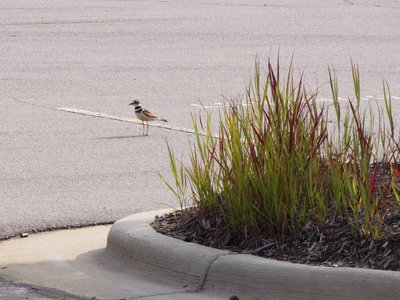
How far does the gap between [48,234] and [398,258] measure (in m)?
2.75

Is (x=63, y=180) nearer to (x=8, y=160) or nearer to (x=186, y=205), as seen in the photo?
(x=8, y=160)

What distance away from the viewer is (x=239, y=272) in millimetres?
6105

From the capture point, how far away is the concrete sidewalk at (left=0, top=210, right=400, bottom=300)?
18.9 feet

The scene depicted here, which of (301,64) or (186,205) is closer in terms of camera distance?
(186,205)

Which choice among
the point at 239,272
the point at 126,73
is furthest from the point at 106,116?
the point at 239,272

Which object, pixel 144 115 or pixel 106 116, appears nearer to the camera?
pixel 144 115

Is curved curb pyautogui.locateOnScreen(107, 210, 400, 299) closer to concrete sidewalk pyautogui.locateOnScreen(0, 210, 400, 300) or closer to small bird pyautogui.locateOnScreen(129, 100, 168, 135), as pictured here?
concrete sidewalk pyautogui.locateOnScreen(0, 210, 400, 300)

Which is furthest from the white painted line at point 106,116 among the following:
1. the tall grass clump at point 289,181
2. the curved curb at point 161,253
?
the tall grass clump at point 289,181

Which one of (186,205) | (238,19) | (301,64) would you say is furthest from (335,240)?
(238,19)

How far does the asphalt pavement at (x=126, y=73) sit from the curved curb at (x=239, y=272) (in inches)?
55.4

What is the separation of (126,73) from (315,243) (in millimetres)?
8530

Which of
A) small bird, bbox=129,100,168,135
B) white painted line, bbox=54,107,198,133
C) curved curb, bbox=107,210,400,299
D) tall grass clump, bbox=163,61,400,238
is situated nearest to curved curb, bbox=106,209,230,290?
curved curb, bbox=107,210,400,299

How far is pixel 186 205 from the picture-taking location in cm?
749

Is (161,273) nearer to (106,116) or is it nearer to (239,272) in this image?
(239,272)
